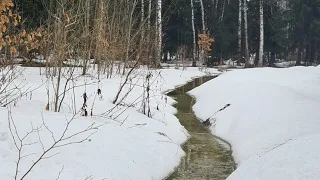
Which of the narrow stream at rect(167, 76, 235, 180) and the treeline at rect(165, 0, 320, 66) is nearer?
the narrow stream at rect(167, 76, 235, 180)

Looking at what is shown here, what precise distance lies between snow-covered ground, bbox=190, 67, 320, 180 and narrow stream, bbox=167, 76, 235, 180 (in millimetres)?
210

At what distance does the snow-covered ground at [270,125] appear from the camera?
3604 millimetres

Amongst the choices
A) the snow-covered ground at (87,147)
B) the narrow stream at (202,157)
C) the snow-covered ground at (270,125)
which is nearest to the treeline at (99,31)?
the snow-covered ground at (270,125)

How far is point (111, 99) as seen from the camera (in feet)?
29.0

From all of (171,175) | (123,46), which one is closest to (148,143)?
(171,175)

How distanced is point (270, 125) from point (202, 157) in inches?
64.4

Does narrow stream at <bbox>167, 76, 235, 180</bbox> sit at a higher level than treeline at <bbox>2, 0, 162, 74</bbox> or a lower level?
lower

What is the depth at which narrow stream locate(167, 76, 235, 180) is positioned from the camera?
5.46 metres

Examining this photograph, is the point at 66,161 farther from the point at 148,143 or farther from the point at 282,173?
the point at 282,173

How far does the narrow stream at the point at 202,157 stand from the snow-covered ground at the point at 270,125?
0.21 meters

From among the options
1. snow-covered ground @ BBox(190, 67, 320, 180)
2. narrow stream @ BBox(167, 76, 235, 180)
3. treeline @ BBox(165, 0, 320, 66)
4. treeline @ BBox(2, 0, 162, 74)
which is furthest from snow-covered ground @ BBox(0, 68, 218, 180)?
treeline @ BBox(165, 0, 320, 66)

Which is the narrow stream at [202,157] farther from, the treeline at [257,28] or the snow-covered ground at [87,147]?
the treeline at [257,28]

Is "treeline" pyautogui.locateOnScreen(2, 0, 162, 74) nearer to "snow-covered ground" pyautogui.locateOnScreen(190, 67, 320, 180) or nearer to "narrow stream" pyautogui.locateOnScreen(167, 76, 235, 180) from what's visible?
"snow-covered ground" pyautogui.locateOnScreen(190, 67, 320, 180)

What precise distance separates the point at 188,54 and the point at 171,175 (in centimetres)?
2750
